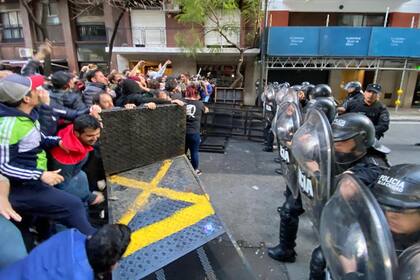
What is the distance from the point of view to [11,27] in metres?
16.5

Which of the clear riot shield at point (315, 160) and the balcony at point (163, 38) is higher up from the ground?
the balcony at point (163, 38)

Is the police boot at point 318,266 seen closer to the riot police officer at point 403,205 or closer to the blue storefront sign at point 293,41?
the riot police officer at point 403,205

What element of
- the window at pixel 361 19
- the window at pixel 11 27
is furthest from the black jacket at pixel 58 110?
the window at pixel 11 27

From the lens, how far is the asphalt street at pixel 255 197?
300 cm

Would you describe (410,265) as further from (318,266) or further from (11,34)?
(11,34)

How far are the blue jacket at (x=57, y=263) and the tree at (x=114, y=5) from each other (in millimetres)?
13497

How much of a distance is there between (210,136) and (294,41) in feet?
21.5

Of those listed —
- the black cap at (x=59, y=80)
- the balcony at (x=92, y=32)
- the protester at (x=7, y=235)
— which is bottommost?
the protester at (x=7, y=235)

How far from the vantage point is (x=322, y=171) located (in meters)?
1.74

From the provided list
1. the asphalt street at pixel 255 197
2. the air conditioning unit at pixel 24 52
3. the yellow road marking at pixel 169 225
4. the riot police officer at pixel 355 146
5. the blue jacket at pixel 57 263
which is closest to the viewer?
the blue jacket at pixel 57 263

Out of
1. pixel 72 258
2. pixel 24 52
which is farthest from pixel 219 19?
pixel 72 258

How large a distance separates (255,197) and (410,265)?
3.52 meters

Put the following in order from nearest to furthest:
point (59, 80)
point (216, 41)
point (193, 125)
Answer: point (59, 80)
point (193, 125)
point (216, 41)

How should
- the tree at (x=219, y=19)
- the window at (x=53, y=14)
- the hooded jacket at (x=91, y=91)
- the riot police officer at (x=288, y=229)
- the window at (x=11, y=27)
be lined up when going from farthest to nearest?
the window at (x=11, y=27) < the window at (x=53, y=14) < the tree at (x=219, y=19) < the hooded jacket at (x=91, y=91) < the riot police officer at (x=288, y=229)
